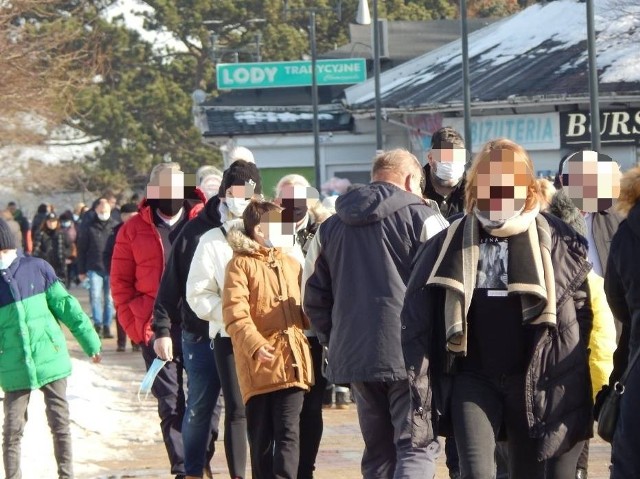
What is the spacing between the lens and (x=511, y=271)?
5809mm

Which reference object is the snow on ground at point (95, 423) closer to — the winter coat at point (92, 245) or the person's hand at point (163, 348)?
the person's hand at point (163, 348)

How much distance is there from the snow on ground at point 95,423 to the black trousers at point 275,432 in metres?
2.48

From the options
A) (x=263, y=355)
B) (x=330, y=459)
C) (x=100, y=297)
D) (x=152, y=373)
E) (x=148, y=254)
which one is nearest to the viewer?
(x=263, y=355)

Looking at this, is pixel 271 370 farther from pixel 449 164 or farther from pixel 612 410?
pixel 612 410

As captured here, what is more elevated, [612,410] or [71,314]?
[71,314]

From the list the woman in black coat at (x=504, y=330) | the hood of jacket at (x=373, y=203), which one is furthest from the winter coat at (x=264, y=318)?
the woman in black coat at (x=504, y=330)

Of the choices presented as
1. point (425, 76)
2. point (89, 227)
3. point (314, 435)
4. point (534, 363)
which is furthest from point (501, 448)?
point (425, 76)

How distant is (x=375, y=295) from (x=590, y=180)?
4.14ft

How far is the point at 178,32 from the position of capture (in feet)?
218

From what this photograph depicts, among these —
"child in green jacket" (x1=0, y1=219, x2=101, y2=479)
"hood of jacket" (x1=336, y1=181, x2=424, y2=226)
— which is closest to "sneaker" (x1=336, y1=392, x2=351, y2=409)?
"child in green jacket" (x1=0, y1=219, x2=101, y2=479)

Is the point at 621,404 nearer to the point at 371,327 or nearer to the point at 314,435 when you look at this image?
the point at 371,327

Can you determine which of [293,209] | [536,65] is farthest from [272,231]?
[536,65]

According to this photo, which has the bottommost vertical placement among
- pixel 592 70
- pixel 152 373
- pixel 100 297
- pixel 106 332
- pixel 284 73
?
pixel 106 332

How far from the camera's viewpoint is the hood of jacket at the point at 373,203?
6.95 metres
